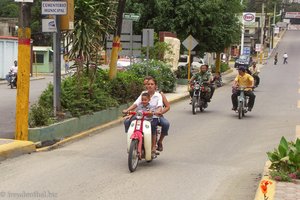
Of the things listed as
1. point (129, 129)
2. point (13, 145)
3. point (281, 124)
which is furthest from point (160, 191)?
point (281, 124)

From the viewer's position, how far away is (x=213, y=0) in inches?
1355

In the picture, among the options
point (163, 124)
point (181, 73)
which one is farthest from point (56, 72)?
point (181, 73)

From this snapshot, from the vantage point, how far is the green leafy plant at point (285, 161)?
311 inches

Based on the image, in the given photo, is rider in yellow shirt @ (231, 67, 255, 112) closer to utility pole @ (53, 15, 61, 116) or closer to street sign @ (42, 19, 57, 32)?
utility pole @ (53, 15, 61, 116)

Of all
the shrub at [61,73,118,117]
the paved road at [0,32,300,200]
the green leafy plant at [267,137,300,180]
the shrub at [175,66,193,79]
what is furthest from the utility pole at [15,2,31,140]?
the shrub at [175,66,193,79]

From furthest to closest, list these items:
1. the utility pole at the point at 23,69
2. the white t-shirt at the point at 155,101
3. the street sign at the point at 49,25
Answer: the street sign at the point at 49,25, the utility pole at the point at 23,69, the white t-shirt at the point at 155,101

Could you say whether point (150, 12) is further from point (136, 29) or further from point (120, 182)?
point (120, 182)

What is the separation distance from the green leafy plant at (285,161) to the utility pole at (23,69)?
534 cm

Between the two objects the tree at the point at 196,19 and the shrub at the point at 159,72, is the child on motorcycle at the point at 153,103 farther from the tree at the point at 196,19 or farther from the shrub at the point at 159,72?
the tree at the point at 196,19

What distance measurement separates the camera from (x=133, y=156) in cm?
920

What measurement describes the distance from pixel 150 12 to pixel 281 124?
20499mm

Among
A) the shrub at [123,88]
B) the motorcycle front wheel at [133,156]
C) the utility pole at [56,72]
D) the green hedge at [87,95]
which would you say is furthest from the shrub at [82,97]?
the motorcycle front wheel at [133,156]

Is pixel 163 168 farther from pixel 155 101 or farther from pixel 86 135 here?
pixel 86 135

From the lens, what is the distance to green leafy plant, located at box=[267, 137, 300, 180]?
7.90 meters
